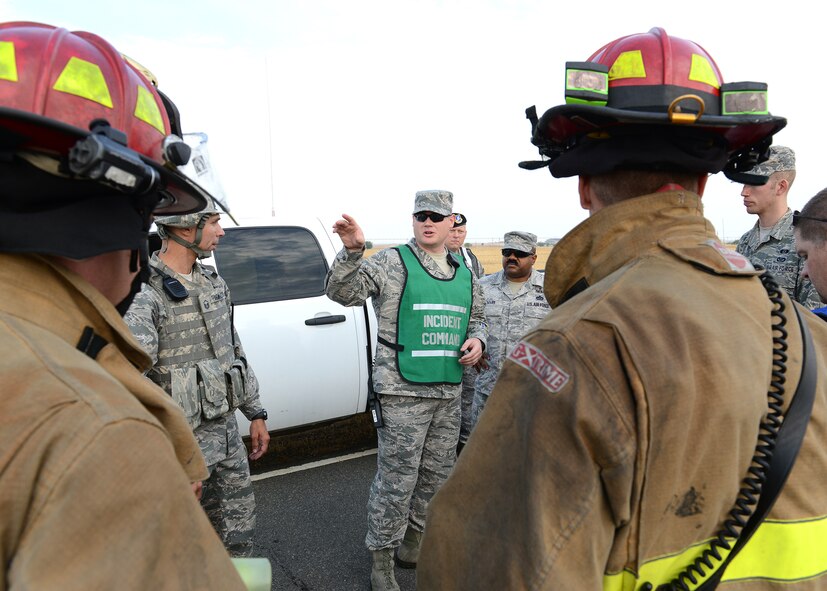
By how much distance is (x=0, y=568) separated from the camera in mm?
706

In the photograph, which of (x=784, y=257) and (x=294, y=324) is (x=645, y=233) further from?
(x=784, y=257)

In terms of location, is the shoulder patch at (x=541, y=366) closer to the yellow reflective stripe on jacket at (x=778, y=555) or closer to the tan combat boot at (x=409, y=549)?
the yellow reflective stripe on jacket at (x=778, y=555)

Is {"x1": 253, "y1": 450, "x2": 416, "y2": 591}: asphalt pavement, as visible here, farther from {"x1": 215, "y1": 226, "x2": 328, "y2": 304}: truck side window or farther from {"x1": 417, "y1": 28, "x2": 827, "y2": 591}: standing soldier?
{"x1": 417, "y1": 28, "x2": 827, "y2": 591}: standing soldier

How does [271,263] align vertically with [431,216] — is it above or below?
below

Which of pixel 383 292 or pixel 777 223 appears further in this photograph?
pixel 777 223

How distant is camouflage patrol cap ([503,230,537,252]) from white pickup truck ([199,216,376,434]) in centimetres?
142

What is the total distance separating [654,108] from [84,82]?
1.18 meters

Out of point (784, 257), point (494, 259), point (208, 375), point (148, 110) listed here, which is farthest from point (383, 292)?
point (494, 259)

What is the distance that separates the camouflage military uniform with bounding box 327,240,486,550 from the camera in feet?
10.6

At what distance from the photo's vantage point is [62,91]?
1025 mm

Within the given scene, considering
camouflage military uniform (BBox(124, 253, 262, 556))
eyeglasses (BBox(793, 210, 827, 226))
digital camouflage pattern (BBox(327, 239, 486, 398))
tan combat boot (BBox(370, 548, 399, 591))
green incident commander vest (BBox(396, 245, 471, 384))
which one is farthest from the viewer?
green incident commander vest (BBox(396, 245, 471, 384))

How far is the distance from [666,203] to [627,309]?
0.34m

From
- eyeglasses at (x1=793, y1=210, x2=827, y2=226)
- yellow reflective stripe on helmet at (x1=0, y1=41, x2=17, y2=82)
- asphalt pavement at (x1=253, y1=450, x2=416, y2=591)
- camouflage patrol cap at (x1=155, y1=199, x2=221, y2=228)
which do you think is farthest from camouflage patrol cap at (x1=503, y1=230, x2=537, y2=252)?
yellow reflective stripe on helmet at (x1=0, y1=41, x2=17, y2=82)

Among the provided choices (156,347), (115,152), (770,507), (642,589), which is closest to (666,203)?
(770,507)
